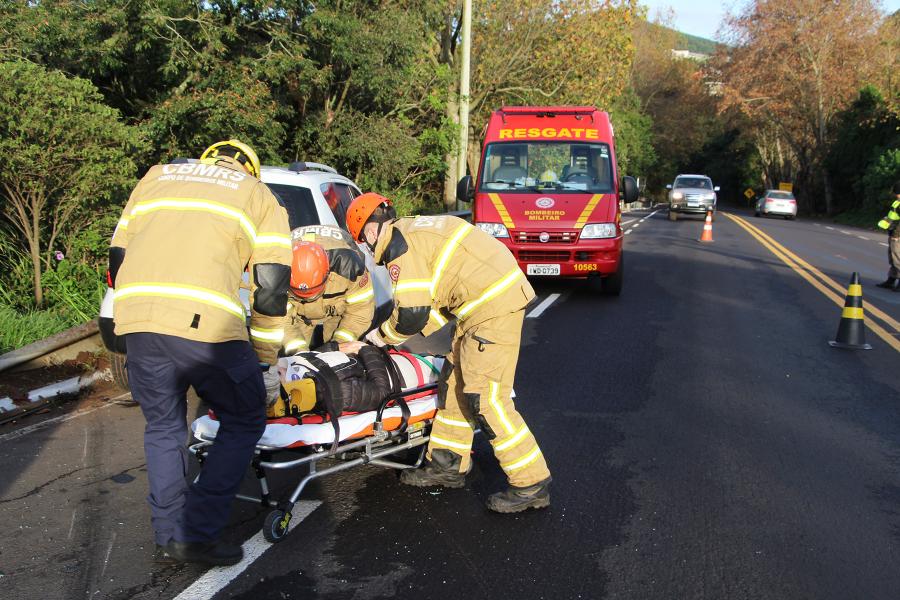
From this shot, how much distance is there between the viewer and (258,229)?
378 cm

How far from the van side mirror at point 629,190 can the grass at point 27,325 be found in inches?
285

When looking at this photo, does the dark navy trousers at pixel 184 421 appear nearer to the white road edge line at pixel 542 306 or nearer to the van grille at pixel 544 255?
the white road edge line at pixel 542 306

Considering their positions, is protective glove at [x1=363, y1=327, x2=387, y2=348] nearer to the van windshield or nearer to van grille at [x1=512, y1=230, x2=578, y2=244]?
van grille at [x1=512, y1=230, x2=578, y2=244]

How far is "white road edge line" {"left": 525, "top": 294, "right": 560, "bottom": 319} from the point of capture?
35.3 ft

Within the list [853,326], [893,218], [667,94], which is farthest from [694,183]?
[667,94]

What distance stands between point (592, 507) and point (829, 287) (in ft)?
36.0

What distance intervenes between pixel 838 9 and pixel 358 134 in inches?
1565

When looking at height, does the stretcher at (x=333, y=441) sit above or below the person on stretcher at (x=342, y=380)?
below

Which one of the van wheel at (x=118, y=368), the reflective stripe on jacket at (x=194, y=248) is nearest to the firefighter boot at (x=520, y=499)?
the reflective stripe on jacket at (x=194, y=248)

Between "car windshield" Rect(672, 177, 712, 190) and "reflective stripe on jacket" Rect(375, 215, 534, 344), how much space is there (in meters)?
34.1

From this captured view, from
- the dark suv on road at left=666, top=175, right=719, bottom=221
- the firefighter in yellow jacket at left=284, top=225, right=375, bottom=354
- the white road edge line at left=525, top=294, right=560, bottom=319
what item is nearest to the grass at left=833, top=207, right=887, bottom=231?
the dark suv on road at left=666, top=175, right=719, bottom=221

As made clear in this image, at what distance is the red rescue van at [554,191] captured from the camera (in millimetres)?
11648

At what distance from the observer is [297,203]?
6.93 metres

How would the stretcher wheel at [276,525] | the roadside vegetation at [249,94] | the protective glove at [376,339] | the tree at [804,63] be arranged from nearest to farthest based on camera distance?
the stretcher wheel at [276,525] < the protective glove at [376,339] < the roadside vegetation at [249,94] < the tree at [804,63]
